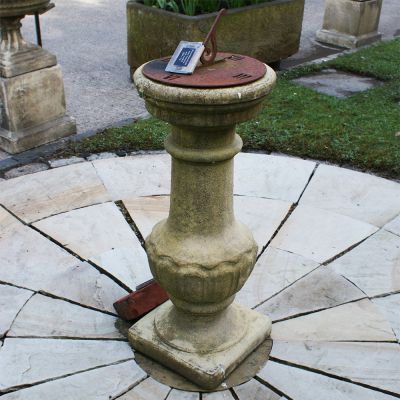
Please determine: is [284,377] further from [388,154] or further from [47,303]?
[388,154]

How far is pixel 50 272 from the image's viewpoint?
12.3 ft

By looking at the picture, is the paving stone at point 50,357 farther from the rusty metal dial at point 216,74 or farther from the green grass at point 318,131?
the green grass at point 318,131

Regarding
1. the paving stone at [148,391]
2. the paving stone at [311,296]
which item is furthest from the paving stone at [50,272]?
the paving stone at [311,296]

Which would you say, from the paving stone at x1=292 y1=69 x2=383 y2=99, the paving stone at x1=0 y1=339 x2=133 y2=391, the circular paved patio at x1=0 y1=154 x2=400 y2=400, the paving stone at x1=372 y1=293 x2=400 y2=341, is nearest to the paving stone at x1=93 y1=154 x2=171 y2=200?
the circular paved patio at x1=0 y1=154 x2=400 y2=400

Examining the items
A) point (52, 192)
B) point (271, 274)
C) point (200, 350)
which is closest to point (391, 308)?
point (271, 274)

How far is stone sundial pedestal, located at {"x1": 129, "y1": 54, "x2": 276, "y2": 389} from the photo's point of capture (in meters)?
2.46

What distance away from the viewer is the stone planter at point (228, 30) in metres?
7.07

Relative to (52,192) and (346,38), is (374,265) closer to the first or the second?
(52,192)

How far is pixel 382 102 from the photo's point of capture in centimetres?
680

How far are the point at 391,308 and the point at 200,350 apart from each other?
1.16 m

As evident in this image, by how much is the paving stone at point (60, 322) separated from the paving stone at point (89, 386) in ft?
0.88

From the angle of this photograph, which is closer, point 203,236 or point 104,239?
point 203,236

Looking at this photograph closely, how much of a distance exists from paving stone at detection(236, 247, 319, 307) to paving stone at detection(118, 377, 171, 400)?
75 centimetres

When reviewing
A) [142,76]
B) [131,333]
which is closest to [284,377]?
[131,333]
